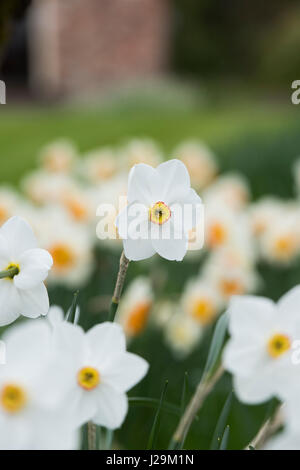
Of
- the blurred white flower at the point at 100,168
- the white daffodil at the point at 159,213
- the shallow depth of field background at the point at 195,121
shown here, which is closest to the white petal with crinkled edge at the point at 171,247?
the white daffodil at the point at 159,213

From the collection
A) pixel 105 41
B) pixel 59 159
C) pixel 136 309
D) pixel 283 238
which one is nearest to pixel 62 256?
pixel 136 309

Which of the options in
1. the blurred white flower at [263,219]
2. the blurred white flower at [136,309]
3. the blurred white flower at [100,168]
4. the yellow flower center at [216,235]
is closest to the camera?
the blurred white flower at [136,309]

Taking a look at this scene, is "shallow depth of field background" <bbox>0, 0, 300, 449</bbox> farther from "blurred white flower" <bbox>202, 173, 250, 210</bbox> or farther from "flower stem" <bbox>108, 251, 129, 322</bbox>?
"flower stem" <bbox>108, 251, 129, 322</bbox>

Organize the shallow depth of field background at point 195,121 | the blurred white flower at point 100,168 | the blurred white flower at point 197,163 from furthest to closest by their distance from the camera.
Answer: the blurred white flower at point 197,163
the blurred white flower at point 100,168
the shallow depth of field background at point 195,121

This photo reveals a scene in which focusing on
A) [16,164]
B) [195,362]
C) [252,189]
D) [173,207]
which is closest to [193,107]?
[16,164]

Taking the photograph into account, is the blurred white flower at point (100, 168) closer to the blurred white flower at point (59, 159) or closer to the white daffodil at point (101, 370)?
the blurred white flower at point (59, 159)

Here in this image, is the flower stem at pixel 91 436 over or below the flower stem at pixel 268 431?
below
